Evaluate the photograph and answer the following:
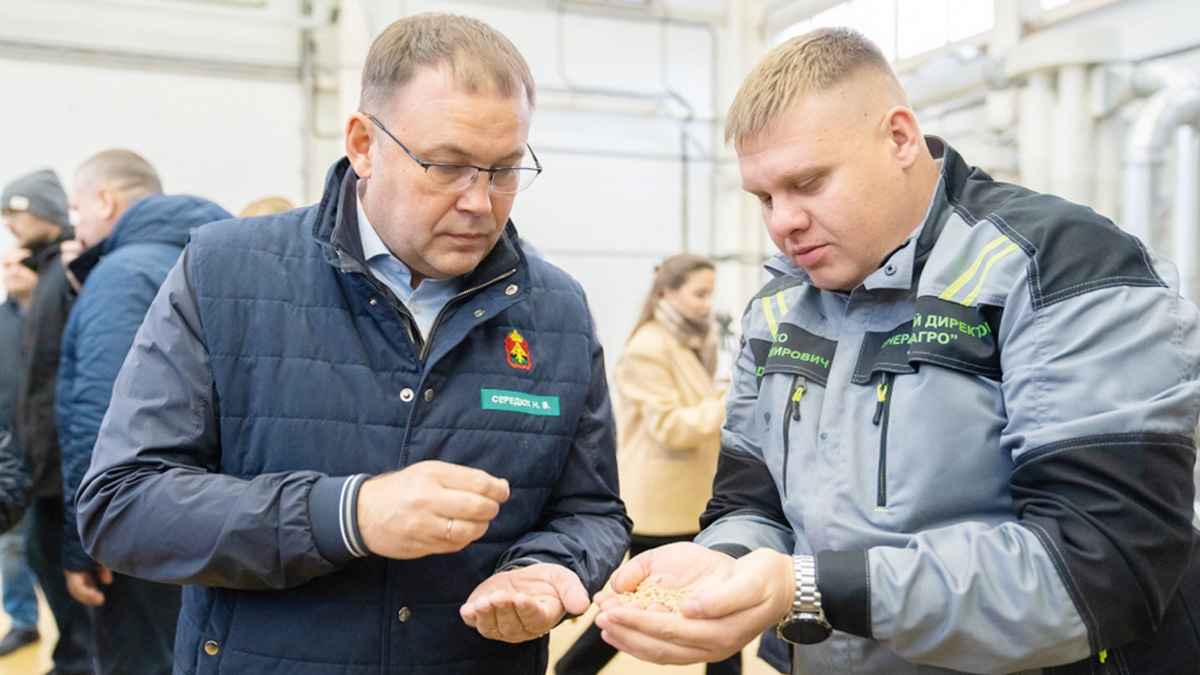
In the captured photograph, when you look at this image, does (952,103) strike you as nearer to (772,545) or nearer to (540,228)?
(540,228)

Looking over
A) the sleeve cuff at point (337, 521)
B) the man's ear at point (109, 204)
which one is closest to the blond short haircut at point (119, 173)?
the man's ear at point (109, 204)

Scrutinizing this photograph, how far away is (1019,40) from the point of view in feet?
18.5

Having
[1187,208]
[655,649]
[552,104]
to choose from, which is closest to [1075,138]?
[1187,208]

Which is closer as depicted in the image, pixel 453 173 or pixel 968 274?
pixel 968 274

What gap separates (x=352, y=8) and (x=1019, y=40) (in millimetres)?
4428

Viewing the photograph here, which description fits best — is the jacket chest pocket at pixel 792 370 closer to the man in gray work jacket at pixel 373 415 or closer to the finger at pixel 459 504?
the man in gray work jacket at pixel 373 415

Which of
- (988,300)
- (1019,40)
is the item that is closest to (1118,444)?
(988,300)

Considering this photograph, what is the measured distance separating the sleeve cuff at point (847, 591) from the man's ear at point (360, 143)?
2.81 ft

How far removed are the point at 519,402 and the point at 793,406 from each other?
1.30 feet

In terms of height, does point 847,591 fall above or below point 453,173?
below

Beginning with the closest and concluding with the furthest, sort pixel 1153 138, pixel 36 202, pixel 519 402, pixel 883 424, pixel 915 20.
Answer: pixel 883 424
pixel 519 402
pixel 36 202
pixel 1153 138
pixel 915 20

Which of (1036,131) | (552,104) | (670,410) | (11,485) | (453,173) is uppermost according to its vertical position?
(552,104)

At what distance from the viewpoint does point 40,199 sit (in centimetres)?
315

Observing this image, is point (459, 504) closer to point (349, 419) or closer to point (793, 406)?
point (349, 419)
